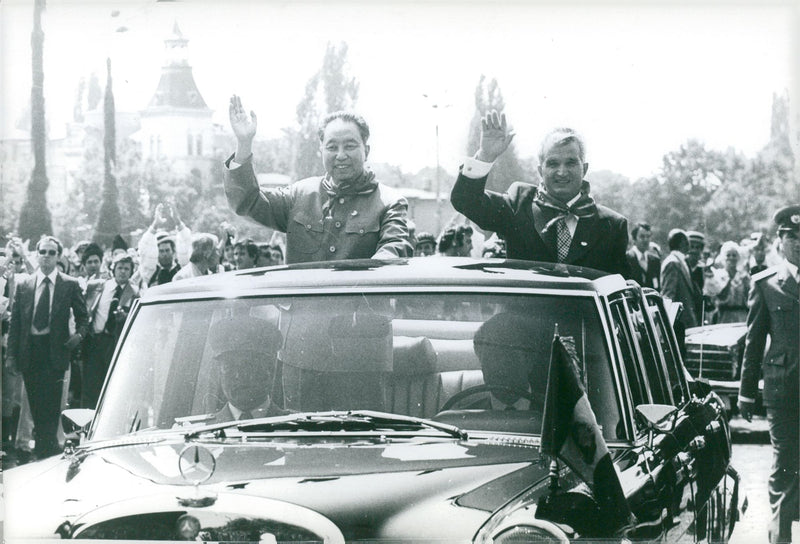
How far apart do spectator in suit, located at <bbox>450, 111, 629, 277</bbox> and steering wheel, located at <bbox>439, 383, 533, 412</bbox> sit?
150 centimetres

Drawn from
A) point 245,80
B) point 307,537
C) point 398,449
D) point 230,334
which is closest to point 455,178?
point 245,80

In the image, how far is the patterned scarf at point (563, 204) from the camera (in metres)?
5.14

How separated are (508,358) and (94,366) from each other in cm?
301

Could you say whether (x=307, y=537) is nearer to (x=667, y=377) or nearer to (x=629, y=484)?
(x=629, y=484)

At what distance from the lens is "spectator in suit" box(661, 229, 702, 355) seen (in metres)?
5.22

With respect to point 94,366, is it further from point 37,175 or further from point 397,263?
point 397,263

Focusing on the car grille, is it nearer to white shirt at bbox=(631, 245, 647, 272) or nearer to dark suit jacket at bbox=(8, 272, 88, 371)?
white shirt at bbox=(631, 245, 647, 272)

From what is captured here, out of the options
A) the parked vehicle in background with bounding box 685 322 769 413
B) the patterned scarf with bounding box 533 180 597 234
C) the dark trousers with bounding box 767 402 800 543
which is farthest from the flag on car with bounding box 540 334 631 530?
the parked vehicle in background with bounding box 685 322 769 413

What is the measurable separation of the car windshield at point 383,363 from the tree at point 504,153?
1305 mm

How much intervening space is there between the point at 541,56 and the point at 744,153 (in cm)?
96

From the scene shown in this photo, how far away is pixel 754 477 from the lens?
4.79m

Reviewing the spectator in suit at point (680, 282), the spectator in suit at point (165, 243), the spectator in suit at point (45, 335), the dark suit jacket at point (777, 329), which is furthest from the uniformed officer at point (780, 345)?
the spectator in suit at point (45, 335)

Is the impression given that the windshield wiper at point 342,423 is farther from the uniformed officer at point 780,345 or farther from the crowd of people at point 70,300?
the uniformed officer at point 780,345

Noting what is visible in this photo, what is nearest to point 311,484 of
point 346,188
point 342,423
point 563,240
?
point 342,423
